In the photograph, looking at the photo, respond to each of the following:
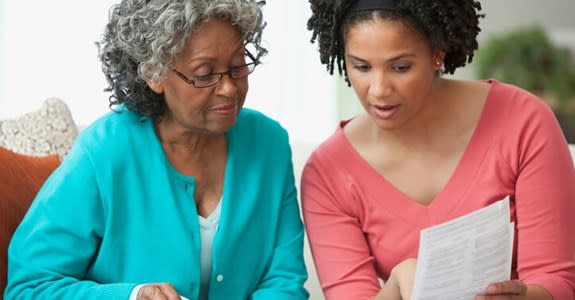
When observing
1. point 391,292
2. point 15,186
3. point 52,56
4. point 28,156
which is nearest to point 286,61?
point 52,56

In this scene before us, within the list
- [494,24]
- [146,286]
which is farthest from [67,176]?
[494,24]

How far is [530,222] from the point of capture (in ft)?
6.51

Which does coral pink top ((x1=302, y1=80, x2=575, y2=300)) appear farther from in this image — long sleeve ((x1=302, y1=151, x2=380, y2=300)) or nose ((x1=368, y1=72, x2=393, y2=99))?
nose ((x1=368, y1=72, x2=393, y2=99))

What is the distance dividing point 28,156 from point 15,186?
4.6 inches

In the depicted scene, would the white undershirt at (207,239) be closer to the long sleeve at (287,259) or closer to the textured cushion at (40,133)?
the long sleeve at (287,259)

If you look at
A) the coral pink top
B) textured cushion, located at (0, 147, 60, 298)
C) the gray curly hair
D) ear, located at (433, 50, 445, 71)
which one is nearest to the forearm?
the coral pink top

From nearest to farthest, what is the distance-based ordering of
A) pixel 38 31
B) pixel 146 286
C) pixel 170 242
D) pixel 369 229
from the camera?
pixel 146 286 → pixel 170 242 → pixel 369 229 → pixel 38 31

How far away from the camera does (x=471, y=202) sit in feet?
6.65

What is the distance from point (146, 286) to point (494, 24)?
381 cm

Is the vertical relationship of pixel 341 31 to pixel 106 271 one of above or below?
above

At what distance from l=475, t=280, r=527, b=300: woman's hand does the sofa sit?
802 millimetres

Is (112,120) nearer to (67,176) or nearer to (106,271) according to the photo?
(67,176)

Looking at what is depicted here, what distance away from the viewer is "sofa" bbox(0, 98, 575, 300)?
1995 millimetres

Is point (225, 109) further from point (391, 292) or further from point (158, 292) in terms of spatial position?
point (391, 292)
